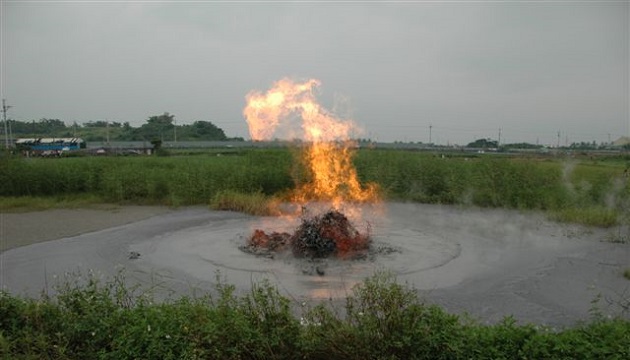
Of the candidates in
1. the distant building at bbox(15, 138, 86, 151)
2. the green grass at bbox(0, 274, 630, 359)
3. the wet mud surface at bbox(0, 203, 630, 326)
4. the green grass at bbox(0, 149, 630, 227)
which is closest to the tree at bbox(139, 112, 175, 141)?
the distant building at bbox(15, 138, 86, 151)

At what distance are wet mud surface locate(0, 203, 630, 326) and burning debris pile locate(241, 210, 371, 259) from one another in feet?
1.09

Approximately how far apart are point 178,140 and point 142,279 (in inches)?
2302

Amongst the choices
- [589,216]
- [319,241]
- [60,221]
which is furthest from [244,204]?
[589,216]

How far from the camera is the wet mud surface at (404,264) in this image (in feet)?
24.8

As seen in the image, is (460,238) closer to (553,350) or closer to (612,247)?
(612,247)

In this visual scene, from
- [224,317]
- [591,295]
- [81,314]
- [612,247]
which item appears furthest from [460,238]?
[81,314]

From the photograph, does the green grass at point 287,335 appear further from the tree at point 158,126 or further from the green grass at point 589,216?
the tree at point 158,126

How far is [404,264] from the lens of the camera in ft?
30.9

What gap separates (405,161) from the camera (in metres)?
19.8

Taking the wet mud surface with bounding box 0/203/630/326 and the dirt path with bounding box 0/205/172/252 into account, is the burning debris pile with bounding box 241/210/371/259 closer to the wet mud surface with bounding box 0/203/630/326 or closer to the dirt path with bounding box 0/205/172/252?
the wet mud surface with bounding box 0/203/630/326

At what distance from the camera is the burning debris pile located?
10.1 meters

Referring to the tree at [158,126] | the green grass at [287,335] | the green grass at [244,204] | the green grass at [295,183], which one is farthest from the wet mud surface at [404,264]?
the tree at [158,126]

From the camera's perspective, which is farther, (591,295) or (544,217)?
(544,217)

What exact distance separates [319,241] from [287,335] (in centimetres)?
570
